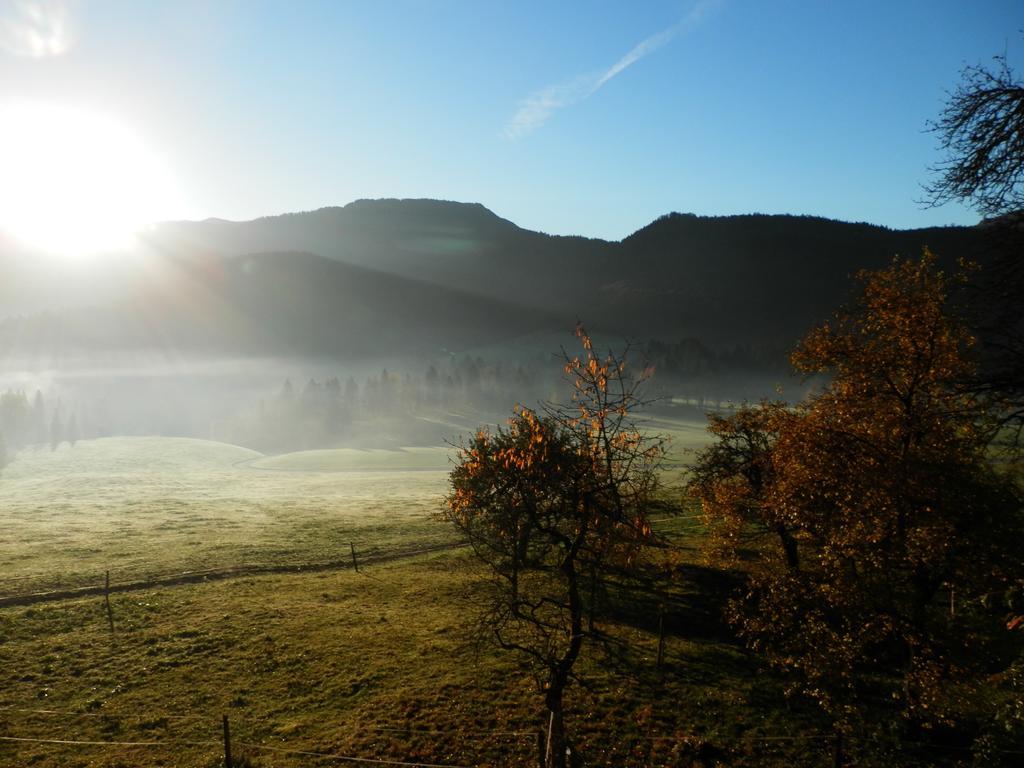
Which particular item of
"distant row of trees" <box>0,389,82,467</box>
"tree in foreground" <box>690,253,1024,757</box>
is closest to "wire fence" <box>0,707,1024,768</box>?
"tree in foreground" <box>690,253,1024,757</box>

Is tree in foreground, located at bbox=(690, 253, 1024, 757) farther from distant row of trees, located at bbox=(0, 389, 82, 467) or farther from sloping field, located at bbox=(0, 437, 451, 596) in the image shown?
distant row of trees, located at bbox=(0, 389, 82, 467)

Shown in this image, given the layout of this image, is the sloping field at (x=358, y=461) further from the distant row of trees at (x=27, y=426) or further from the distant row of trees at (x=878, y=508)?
the distant row of trees at (x=878, y=508)

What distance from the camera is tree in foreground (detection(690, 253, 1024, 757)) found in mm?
16766

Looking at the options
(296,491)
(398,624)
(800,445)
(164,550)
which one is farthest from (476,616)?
(296,491)

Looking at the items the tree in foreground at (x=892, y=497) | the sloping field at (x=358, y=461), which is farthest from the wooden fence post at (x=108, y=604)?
the sloping field at (x=358, y=461)

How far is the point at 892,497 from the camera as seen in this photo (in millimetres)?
16734

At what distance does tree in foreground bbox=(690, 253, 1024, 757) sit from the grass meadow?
4.15 meters

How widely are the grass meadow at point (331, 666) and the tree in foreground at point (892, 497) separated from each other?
13.6 feet

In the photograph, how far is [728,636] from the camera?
30844 mm

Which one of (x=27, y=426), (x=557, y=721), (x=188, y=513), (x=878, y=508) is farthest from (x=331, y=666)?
(x=27, y=426)

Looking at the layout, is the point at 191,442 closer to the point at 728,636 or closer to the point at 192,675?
the point at 192,675

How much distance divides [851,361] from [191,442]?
157025 millimetres

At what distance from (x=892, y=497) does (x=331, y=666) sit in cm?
2489

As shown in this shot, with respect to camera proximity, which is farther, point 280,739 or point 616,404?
point 280,739
